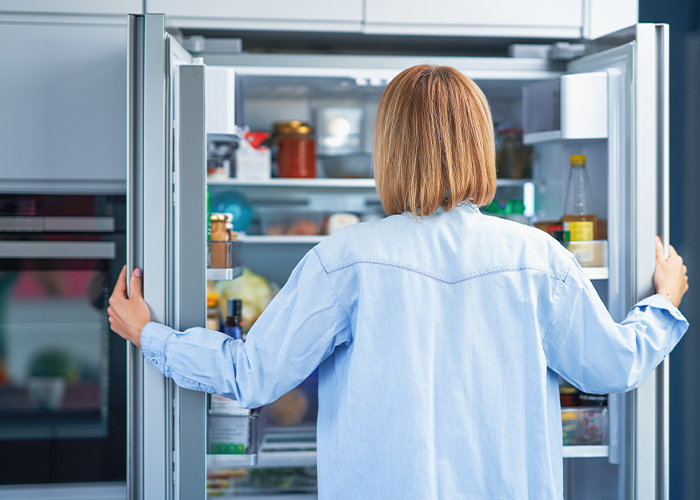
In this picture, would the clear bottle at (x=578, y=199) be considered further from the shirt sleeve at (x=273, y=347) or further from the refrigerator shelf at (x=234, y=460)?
the refrigerator shelf at (x=234, y=460)

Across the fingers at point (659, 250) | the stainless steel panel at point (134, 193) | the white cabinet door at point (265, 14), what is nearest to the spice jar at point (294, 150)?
the white cabinet door at point (265, 14)

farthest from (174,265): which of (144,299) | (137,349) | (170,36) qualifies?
(170,36)

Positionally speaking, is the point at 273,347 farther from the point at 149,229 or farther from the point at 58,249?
the point at 58,249

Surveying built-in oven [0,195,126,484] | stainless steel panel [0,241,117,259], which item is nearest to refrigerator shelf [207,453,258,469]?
built-in oven [0,195,126,484]

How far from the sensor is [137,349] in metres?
1.14

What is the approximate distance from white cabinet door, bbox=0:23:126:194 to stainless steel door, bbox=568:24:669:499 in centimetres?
118

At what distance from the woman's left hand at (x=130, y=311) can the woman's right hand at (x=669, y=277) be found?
1065mm

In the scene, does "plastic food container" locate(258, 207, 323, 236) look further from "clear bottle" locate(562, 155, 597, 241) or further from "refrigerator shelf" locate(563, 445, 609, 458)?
"refrigerator shelf" locate(563, 445, 609, 458)

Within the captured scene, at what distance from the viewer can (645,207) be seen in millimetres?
1182

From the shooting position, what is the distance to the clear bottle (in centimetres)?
131

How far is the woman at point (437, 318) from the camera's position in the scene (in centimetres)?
83

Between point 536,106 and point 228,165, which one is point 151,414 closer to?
point 228,165

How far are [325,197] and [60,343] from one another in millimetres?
847

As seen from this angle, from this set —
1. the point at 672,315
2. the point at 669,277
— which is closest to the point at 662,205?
the point at 669,277
